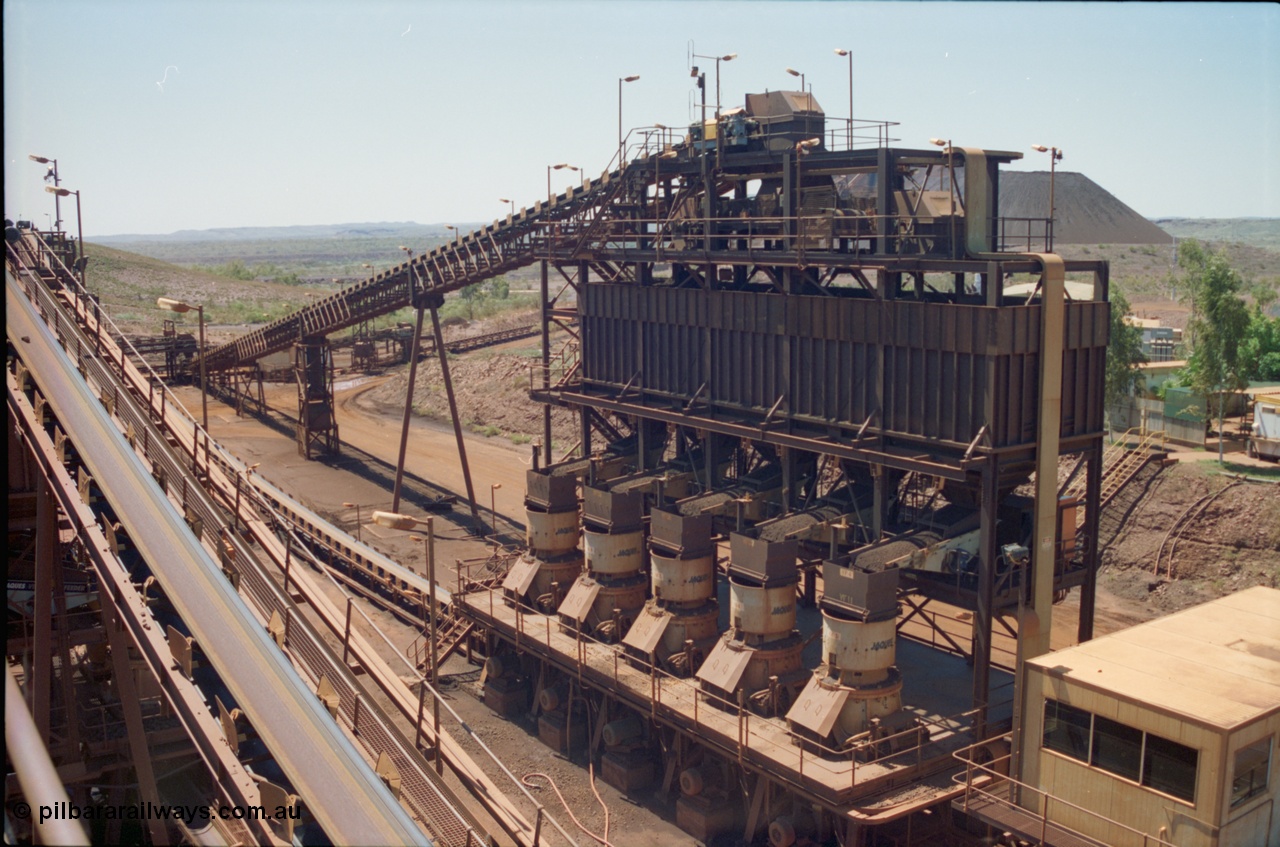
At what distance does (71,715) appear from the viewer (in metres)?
17.2

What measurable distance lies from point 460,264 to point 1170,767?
24.3 m

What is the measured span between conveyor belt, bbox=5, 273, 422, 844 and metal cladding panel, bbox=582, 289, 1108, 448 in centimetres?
1091

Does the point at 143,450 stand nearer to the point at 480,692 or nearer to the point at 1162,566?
the point at 480,692

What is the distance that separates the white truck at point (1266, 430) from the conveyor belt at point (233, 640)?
28.6m

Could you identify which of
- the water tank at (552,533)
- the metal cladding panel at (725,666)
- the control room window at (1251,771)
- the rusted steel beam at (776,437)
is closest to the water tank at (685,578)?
the metal cladding panel at (725,666)

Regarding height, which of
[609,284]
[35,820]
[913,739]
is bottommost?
[913,739]

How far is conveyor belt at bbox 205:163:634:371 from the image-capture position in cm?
2838

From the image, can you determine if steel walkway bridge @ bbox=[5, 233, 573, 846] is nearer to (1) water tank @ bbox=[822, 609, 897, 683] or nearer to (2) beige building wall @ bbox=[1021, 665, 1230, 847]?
(1) water tank @ bbox=[822, 609, 897, 683]

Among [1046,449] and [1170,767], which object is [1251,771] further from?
[1046,449]

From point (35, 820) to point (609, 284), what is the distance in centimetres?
2088

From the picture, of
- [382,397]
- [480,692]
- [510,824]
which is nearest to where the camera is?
[510,824]

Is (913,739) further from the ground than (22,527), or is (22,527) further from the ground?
(22,527)

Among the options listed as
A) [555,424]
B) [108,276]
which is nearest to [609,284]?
[555,424]

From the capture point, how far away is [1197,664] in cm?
A: 1560
